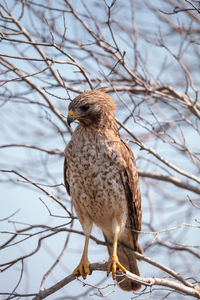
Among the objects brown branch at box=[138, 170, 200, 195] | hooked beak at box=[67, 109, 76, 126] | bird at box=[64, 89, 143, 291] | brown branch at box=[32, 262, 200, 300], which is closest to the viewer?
brown branch at box=[32, 262, 200, 300]

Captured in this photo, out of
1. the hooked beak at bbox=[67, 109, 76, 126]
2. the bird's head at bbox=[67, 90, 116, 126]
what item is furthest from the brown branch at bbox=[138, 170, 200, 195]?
the hooked beak at bbox=[67, 109, 76, 126]

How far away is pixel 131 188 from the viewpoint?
13.7 feet

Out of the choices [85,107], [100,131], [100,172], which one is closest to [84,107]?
[85,107]

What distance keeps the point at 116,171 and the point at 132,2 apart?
2.65 metres

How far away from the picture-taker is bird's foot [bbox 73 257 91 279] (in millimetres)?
4090

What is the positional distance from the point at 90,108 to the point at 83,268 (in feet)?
5.12

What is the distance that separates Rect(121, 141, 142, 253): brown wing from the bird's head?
37 cm

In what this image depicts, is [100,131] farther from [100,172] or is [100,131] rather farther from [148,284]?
[148,284]

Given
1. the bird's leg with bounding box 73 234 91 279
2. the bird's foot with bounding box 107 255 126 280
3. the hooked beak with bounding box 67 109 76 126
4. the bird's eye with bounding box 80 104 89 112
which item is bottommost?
the bird's foot with bounding box 107 255 126 280

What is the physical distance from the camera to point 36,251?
3994 millimetres

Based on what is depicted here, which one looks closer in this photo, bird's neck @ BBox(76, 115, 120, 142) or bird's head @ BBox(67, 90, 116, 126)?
bird's head @ BBox(67, 90, 116, 126)

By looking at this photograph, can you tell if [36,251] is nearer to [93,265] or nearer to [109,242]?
[93,265]

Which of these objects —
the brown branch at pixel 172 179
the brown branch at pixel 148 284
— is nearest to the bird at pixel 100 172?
the brown branch at pixel 148 284

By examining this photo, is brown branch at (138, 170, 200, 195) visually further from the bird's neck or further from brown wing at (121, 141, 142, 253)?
the bird's neck
